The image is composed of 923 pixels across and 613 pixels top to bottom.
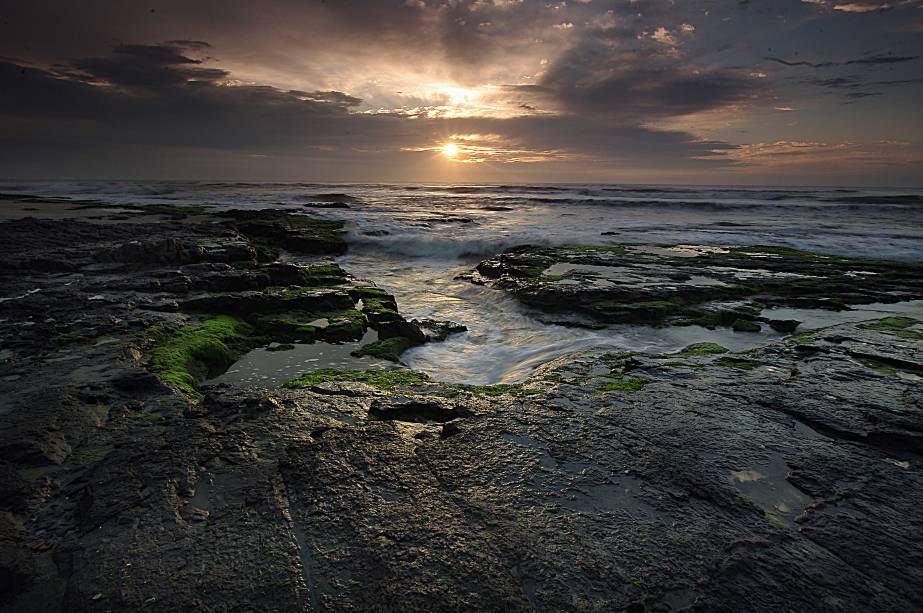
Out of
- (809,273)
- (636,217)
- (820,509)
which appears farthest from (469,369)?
(636,217)

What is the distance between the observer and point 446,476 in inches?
156

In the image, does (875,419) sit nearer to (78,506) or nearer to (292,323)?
(78,506)

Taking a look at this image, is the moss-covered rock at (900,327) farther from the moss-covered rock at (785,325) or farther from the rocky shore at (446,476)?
the moss-covered rock at (785,325)

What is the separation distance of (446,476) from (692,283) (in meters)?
11.1

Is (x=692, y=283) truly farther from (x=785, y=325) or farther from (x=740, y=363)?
(x=740, y=363)

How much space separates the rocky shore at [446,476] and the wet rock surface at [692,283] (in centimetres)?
228

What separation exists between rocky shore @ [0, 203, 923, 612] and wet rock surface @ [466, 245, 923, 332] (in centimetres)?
228

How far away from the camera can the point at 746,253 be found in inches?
716

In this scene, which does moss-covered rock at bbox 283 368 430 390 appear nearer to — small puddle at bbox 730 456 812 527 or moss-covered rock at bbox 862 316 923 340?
small puddle at bbox 730 456 812 527

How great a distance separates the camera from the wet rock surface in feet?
33.3

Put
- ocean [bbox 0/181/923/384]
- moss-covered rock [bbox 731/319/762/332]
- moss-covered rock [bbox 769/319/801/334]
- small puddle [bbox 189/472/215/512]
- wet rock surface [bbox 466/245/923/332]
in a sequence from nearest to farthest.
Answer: small puddle [bbox 189/472/215/512]
ocean [bbox 0/181/923/384]
moss-covered rock [bbox 769/319/801/334]
moss-covered rock [bbox 731/319/762/332]
wet rock surface [bbox 466/245/923/332]

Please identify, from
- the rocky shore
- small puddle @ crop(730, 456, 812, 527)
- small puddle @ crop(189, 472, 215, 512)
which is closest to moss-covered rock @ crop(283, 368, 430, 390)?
the rocky shore

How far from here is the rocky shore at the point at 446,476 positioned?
283cm

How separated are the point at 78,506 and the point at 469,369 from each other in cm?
517
